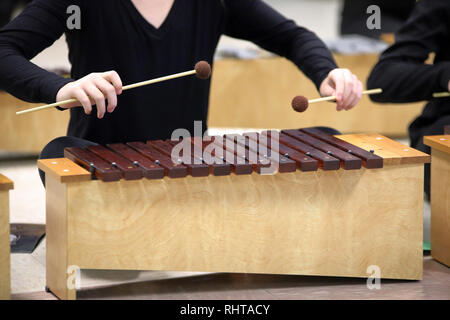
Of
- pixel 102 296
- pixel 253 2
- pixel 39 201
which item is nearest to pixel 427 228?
pixel 253 2

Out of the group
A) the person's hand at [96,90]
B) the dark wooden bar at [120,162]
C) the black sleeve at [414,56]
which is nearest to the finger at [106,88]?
the person's hand at [96,90]

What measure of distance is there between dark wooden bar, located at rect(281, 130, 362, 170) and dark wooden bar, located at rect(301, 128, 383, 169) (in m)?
0.02

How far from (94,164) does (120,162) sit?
73 mm

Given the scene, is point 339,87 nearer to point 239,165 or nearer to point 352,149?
point 352,149

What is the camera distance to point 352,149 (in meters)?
2.55

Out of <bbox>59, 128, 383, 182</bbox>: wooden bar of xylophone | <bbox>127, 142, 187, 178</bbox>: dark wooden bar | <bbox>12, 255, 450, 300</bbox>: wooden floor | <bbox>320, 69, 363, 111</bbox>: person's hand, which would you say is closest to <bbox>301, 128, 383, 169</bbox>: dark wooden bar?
<bbox>59, 128, 383, 182</bbox>: wooden bar of xylophone

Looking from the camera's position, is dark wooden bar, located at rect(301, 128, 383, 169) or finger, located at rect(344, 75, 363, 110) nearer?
dark wooden bar, located at rect(301, 128, 383, 169)

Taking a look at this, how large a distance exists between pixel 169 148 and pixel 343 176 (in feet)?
1.65

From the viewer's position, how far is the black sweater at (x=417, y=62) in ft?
10.6

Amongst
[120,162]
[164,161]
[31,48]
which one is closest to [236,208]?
[164,161]

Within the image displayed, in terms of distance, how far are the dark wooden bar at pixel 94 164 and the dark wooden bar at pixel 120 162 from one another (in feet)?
0.05

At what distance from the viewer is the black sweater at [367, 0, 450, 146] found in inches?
128

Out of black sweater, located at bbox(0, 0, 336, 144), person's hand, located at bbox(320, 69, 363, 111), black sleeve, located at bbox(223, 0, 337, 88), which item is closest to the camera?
person's hand, located at bbox(320, 69, 363, 111)

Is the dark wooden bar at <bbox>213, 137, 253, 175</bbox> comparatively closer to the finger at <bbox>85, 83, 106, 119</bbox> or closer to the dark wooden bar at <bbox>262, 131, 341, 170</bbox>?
the dark wooden bar at <bbox>262, 131, 341, 170</bbox>
